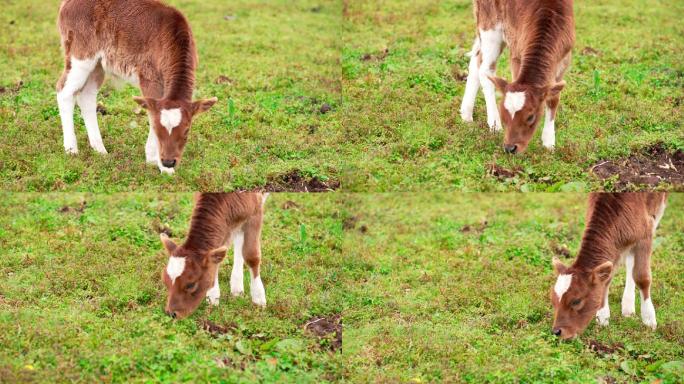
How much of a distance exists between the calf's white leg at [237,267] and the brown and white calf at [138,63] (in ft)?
4.04

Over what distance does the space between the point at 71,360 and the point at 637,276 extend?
22.3 feet

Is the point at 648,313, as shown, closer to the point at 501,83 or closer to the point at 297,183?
the point at 501,83

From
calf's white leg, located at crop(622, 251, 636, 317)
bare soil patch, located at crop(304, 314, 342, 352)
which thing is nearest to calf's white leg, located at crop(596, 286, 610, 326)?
calf's white leg, located at crop(622, 251, 636, 317)

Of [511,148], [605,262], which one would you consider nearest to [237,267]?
[511,148]

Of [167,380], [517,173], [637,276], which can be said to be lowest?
[167,380]

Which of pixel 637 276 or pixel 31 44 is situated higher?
pixel 31 44

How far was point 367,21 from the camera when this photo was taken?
56.7 feet

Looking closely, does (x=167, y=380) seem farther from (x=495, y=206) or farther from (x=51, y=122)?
(x=495, y=206)

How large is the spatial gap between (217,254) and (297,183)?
6.39 ft

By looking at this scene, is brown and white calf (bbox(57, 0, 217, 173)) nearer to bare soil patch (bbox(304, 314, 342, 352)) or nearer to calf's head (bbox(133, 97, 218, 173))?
calf's head (bbox(133, 97, 218, 173))

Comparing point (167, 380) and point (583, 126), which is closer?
point (167, 380)

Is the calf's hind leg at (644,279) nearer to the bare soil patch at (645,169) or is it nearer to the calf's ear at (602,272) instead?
the calf's ear at (602,272)

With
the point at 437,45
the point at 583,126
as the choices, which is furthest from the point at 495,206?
the point at 437,45

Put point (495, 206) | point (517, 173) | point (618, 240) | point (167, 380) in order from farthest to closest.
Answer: point (495, 206), point (517, 173), point (618, 240), point (167, 380)
